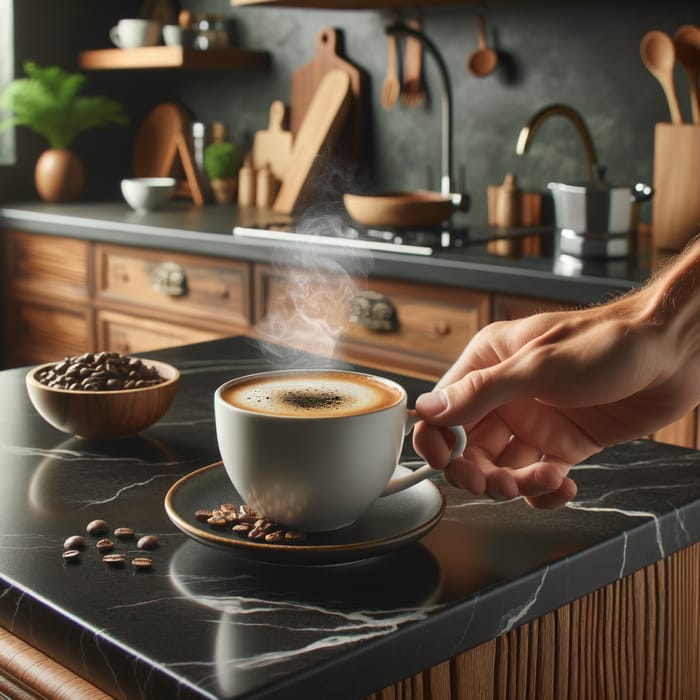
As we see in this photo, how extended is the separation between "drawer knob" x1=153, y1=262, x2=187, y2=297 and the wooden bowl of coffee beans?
1.79m

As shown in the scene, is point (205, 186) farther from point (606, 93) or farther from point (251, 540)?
point (251, 540)

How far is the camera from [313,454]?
789 mm

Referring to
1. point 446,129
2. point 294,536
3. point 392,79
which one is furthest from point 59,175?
point 294,536

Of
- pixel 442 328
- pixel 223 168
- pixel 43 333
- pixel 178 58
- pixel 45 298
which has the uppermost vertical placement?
pixel 178 58

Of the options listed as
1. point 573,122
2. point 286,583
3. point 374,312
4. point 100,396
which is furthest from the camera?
point 573,122

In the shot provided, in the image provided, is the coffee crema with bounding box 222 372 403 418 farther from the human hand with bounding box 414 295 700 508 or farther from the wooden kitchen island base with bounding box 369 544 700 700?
the wooden kitchen island base with bounding box 369 544 700 700

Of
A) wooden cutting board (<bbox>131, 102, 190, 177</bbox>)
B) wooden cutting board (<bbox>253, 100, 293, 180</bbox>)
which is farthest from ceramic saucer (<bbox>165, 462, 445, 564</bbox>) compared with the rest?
wooden cutting board (<bbox>131, 102, 190, 177</bbox>)

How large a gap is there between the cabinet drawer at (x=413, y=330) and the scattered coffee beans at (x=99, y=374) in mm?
997

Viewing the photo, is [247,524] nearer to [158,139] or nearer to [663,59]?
[663,59]

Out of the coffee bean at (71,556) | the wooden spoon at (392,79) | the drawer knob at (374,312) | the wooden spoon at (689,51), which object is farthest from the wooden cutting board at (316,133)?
the coffee bean at (71,556)

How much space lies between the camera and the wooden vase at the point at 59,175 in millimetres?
3707

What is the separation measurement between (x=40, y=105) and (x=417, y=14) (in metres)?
1.36

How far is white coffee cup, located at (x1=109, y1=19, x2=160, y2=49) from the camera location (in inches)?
146

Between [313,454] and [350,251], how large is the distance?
5.72 feet
